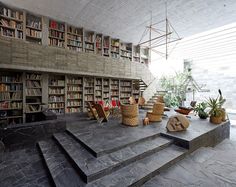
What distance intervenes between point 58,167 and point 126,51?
22.3 ft

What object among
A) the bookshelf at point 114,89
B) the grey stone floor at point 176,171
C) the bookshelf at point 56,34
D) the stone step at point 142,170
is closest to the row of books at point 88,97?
the bookshelf at point 114,89

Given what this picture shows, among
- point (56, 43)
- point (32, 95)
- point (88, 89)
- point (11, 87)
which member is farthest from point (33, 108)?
point (56, 43)

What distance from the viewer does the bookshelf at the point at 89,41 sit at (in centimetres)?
634

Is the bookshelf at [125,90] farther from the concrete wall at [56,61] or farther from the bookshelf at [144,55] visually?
the bookshelf at [144,55]

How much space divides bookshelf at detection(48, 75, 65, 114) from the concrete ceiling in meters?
2.40

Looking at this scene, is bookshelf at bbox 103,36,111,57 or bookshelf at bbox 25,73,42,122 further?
bookshelf at bbox 103,36,111,57

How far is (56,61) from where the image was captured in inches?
198

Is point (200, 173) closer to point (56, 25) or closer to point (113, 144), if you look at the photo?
point (113, 144)

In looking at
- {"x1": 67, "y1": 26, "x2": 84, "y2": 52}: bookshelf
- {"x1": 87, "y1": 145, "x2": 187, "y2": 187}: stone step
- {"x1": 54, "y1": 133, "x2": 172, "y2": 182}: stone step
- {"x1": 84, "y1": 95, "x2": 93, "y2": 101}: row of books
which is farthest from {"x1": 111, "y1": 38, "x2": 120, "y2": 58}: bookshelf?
{"x1": 87, "y1": 145, "x2": 187, "y2": 187}: stone step

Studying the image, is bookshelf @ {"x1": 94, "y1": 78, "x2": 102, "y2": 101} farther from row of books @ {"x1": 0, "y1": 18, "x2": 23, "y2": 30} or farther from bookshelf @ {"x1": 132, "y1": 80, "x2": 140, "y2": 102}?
row of books @ {"x1": 0, "y1": 18, "x2": 23, "y2": 30}

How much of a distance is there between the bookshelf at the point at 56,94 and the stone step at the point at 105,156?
2781 mm

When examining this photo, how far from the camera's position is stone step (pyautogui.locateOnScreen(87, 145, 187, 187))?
1.86 metres

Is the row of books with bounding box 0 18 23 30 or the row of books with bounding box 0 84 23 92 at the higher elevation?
the row of books with bounding box 0 18 23 30

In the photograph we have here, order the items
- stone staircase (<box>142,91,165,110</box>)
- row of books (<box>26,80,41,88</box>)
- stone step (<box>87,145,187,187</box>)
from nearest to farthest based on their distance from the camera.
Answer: stone step (<box>87,145,187,187</box>)
row of books (<box>26,80,41,88</box>)
stone staircase (<box>142,91,165,110</box>)
